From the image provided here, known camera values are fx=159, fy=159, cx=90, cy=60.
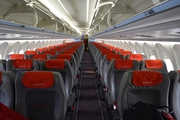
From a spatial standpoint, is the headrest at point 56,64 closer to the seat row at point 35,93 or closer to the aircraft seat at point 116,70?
the aircraft seat at point 116,70

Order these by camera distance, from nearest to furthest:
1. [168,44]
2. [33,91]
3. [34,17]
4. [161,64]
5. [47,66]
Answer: [33,91], [47,66], [161,64], [168,44], [34,17]

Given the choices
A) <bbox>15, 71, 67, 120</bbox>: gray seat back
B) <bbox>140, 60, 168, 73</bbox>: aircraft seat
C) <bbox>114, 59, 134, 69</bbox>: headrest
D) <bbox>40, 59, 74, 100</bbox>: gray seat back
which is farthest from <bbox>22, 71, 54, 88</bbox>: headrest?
<bbox>140, 60, 168, 73</bbox>: aircraft seat

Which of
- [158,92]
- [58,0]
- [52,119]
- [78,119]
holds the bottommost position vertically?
[78,119]

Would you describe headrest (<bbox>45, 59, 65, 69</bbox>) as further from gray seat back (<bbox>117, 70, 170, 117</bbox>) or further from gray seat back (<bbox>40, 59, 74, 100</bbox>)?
gray seat back (<bbox>117, 70, 170, 117</bbox>)

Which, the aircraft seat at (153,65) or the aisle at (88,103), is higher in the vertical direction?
the aircraft seat at (153,65)

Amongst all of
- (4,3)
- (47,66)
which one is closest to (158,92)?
(47,66)

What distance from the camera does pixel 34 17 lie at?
19.4 feet

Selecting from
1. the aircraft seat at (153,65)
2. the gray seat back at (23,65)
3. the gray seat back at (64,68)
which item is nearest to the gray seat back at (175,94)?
the aircraft seat at (153,65)

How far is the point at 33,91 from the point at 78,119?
6.98ft

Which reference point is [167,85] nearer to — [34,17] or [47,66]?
[47,66]

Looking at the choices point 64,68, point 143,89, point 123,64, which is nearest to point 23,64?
point 64,68

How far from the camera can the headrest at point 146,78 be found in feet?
7.26

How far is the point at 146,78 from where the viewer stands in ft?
7.38

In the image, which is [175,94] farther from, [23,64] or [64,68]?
[23,64]
